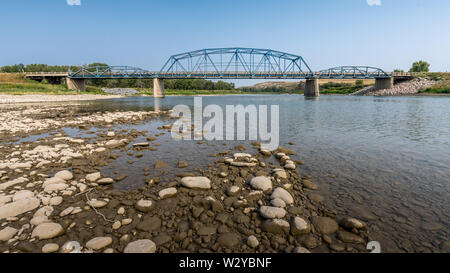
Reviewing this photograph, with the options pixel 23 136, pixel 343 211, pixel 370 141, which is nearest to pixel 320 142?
pixel 370 141

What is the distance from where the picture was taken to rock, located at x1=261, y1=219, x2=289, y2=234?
3744 millimetres

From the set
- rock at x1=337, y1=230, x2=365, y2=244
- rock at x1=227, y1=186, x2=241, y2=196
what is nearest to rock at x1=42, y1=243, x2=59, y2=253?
rock at x1=227, y1=186, x2=241, y2=196

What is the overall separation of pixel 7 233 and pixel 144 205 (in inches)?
86.4

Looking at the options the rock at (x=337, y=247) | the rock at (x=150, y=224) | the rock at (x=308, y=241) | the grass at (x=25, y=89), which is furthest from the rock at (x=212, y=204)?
the grass at (x=25, y=89)

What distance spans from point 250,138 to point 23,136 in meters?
12.8

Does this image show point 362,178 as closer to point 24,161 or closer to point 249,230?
point 249,230

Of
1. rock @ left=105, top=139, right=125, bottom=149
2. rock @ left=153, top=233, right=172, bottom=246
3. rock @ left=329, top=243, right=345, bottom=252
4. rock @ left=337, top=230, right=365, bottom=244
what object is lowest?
rock @ left=329, top=243, right=345, bottom=252

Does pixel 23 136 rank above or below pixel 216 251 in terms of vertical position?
above

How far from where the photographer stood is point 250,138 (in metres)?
12.1

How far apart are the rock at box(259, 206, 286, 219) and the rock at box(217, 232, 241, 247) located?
0.83 m

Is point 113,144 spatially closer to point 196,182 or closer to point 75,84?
point 196,182

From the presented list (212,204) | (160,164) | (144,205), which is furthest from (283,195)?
(160,164)

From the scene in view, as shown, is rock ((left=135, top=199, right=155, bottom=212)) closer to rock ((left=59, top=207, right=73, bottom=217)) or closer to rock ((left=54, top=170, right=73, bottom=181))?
rock ((left=59, top=207, right=73, bottom=217))
